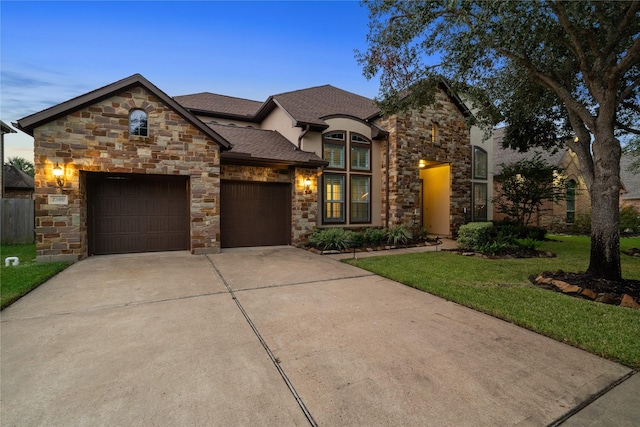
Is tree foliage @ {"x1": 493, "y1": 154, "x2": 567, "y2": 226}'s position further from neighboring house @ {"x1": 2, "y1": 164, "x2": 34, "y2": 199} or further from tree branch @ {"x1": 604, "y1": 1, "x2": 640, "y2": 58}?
neighboring house @ {"x1": 2, "y1": 164, "x2": 34, "y2": 199}

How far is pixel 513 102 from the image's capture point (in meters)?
8.07

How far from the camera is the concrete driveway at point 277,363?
6.51 ft

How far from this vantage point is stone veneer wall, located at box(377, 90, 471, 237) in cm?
1148

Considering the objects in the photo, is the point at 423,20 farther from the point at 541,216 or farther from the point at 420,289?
the point at 541,216

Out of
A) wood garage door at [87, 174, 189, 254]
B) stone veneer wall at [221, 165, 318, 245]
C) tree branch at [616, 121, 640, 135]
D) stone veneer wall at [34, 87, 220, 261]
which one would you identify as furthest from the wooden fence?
tree branch at [616, 121, 640, 135]

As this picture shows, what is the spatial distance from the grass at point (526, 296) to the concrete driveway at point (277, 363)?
0.28 meters

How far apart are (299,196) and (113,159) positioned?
5.60 meters

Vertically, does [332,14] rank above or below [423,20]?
above

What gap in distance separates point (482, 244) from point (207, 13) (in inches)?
485

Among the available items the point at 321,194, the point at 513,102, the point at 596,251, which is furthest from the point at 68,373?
the point at 513,102

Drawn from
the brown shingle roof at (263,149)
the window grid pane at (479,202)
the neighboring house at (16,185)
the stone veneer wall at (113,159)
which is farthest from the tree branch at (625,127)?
the neighboring house at (16,185)

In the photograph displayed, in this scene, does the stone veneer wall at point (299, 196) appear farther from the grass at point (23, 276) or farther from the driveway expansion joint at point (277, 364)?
the grass at point (23, 276)

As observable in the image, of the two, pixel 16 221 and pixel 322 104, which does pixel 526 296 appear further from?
pixel 16 221

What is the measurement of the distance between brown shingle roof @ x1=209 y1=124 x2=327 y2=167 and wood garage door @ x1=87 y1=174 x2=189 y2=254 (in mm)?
2131
